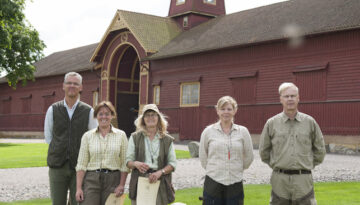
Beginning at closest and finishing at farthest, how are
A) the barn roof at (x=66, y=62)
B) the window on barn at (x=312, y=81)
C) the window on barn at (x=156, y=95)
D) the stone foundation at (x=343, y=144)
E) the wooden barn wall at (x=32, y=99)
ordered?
the stone foundation at (x=343, y=144) → the window on barn at (x=312, y=81) → the window on barn at (x=156, y=95) → the wooden barn wall at (x=32, y=99) → the barn roof at (x=66, y=62)

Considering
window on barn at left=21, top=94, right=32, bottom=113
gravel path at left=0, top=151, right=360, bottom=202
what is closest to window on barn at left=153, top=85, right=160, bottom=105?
gravel path at left=0, top=151, right=360, bottom=202

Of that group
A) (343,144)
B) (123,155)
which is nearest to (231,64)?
(343,144)

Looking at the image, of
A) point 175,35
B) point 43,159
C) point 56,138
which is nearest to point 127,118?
point 175,35

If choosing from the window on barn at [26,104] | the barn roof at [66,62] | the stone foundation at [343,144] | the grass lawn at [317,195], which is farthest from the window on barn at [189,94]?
the window on barn at [26,104]

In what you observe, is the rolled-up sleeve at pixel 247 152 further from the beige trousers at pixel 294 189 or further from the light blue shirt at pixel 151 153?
the light blue shirt at pixel 151 153

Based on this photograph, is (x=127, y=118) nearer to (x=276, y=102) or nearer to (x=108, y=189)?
(x=276, y=102)

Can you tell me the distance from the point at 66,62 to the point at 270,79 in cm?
2132

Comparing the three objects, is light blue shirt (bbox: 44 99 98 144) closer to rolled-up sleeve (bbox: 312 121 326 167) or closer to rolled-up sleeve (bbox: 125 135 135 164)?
rolled-up sleeve (bbox: 125 135 135 164)

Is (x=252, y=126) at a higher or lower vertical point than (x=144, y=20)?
lower

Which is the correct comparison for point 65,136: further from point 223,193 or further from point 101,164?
point 223,193

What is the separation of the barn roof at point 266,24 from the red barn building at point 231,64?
66mm

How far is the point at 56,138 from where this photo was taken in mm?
4973

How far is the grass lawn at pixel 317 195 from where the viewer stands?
7.31 metres

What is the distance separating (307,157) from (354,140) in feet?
44.3
